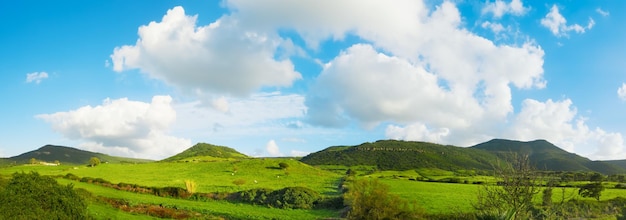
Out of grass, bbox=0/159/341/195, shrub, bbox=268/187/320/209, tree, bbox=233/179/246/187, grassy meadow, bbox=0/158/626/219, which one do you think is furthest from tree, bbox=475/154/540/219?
tree, bbox=233/179/246/187

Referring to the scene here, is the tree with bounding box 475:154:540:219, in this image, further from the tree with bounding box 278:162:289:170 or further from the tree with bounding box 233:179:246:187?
the tree with bounding box 278:162:289:170

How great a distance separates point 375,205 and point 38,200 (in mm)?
22734

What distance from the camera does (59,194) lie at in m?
15.7

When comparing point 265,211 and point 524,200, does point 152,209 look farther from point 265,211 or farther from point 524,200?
point 524,200

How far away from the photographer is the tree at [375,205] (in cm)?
3128

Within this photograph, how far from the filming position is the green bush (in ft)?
47.2

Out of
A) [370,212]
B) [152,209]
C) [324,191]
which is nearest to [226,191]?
[324,191]

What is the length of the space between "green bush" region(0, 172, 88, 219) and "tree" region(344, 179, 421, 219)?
2062cm

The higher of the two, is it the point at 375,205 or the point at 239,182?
the point at 239,182

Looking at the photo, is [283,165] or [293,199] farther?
[283,165]

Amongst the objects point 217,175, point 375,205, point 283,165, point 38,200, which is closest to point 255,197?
point 375,205

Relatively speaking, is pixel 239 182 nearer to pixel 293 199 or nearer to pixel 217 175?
pixel 217 175

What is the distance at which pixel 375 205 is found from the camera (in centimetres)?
3136

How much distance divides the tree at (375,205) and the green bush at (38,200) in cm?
2062
